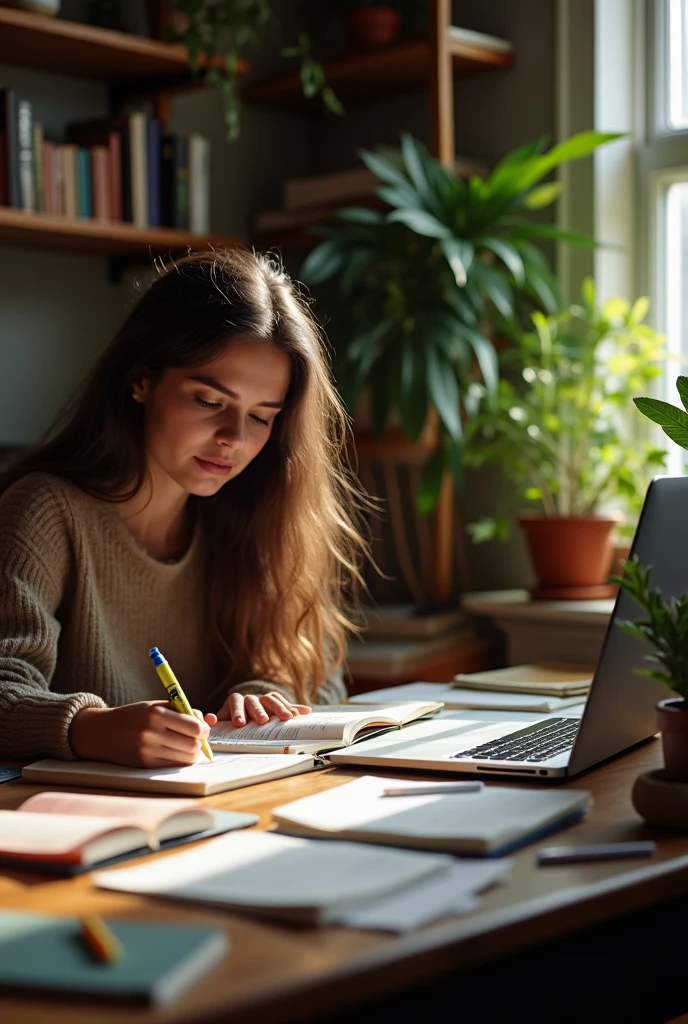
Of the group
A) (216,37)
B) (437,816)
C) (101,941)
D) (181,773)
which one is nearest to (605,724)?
(437,816)

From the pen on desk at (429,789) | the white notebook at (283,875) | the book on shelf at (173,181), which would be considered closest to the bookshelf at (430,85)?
the book on shelf at (173,181)

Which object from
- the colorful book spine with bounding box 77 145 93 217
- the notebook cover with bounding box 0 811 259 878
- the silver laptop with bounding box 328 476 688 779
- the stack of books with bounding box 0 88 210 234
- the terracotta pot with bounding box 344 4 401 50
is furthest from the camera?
the terracotta pot with bounding box 344 4 401 50

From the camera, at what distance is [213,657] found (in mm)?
1910

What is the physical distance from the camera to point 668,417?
128cm

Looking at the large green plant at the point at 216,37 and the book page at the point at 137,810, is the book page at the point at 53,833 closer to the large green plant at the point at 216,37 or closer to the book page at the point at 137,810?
the book page at the point at 137,810

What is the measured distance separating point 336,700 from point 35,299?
166 cm

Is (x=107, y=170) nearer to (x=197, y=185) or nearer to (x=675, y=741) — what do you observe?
(x=197, y=185)

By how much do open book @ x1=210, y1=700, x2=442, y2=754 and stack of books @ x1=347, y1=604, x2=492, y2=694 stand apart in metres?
1.17

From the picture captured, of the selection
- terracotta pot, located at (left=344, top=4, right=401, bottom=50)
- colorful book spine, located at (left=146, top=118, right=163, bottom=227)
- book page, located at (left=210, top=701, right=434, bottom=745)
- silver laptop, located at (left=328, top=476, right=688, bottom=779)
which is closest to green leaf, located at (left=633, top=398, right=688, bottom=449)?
silver laptop, located at (left=328, top=476, right=688, bottom=779)

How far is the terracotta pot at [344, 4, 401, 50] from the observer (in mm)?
3180

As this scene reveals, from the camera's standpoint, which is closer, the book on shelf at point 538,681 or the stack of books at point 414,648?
the book on shelf at point 538,681

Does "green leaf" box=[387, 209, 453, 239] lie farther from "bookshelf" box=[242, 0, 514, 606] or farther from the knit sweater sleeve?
the knit sweater sleeve

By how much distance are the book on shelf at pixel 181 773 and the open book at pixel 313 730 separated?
0.12 feet

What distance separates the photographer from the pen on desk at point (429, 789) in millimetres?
1176
